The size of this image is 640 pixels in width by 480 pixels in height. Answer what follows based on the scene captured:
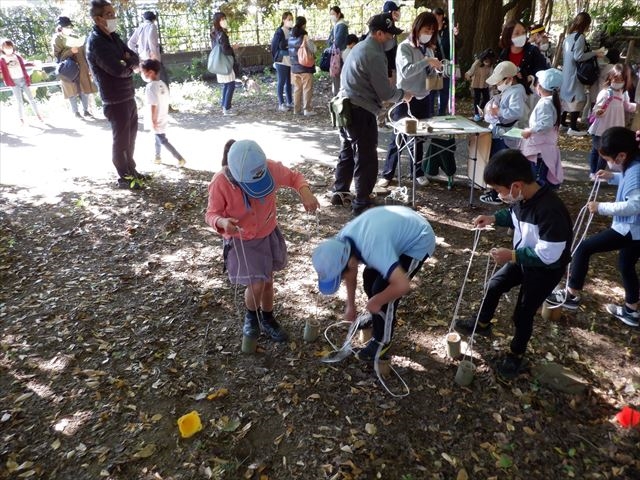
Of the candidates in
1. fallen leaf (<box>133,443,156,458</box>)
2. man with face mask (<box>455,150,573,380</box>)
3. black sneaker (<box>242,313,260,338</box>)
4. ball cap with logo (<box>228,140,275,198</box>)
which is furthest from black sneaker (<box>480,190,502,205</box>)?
fallen leaf (<box>133,443,156,458</box>)

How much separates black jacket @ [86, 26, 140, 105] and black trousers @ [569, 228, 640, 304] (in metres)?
5.17

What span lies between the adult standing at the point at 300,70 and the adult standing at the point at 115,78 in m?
3.97

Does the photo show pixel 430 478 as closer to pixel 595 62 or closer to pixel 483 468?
pixel 483 468

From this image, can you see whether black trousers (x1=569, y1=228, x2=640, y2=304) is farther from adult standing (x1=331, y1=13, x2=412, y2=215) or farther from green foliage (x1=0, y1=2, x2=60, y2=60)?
green foliage (x1=0, y1=2, x2=60, y2=60)

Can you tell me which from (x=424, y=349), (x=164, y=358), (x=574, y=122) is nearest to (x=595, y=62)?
(x=574, y=122)

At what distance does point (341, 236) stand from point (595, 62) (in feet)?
24.8

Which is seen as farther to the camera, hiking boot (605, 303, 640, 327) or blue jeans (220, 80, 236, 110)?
blue jeans (220, 80, 236, 110)

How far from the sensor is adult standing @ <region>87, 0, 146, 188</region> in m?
5.37

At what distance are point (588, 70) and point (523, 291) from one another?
6.80 meters

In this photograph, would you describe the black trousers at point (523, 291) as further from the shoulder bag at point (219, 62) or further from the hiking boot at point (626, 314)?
the shoulder bag at point (219, 62)

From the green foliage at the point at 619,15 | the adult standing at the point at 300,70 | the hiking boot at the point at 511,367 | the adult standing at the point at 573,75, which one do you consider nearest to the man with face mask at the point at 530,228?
the hiking boot at the point at 511,367

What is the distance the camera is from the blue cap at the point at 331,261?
230 centimetres

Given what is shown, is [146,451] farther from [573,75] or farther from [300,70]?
[573,75]

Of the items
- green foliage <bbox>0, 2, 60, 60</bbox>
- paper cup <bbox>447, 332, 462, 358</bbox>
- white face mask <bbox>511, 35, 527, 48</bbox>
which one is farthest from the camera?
green foliage <bbox>0, 2, 60, 60</bbox>
